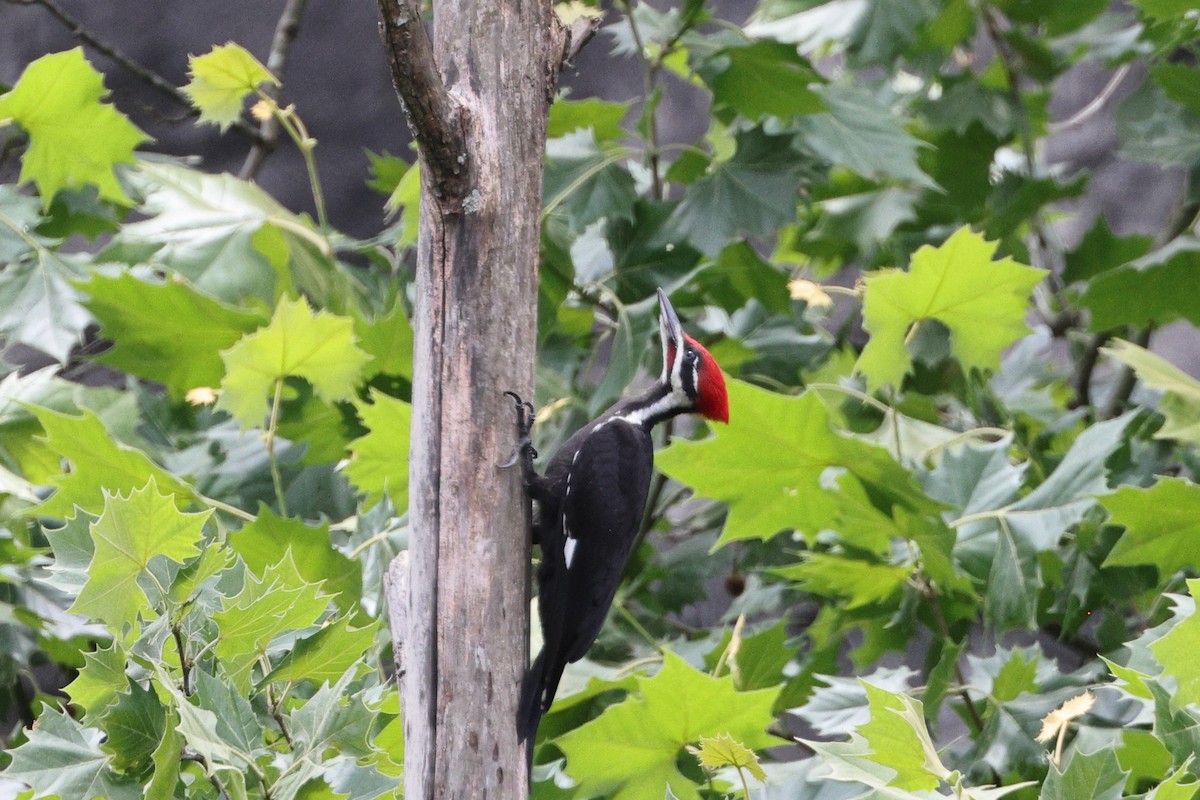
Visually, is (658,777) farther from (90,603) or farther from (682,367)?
(90,603)

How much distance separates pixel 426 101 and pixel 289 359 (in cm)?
62

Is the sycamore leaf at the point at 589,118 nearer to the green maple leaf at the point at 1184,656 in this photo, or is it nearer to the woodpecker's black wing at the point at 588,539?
the woodpecker's black wing at the point at 588,539

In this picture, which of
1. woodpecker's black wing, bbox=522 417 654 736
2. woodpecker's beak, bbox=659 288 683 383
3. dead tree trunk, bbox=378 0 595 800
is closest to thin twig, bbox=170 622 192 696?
dead tree trunk, bbox=378 0 595 800

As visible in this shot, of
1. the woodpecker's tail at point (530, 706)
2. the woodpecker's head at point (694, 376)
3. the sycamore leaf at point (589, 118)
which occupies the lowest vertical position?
the woodpecker's tail at point (530, 706)

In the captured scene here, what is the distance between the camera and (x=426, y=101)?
3.50 ft

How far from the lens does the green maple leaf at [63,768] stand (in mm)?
951

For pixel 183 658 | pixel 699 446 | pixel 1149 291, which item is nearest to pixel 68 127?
A: pixel 699 446

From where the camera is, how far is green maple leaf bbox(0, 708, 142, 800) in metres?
0.95

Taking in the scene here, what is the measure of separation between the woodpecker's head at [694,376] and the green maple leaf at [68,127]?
93 centimetres

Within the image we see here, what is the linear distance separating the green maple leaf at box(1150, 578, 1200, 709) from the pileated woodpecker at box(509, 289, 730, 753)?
592mm

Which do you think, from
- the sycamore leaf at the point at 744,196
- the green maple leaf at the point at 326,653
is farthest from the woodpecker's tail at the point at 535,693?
the sycamore leaf at the point at 744,196

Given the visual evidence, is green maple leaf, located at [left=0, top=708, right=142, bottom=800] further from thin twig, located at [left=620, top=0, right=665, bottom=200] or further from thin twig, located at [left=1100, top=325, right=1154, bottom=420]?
thin twig, located at [left=1100, top=325, right=1154, bottom=420]

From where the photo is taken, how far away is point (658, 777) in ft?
4.60

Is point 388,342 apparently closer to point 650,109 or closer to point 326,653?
point 650,109
